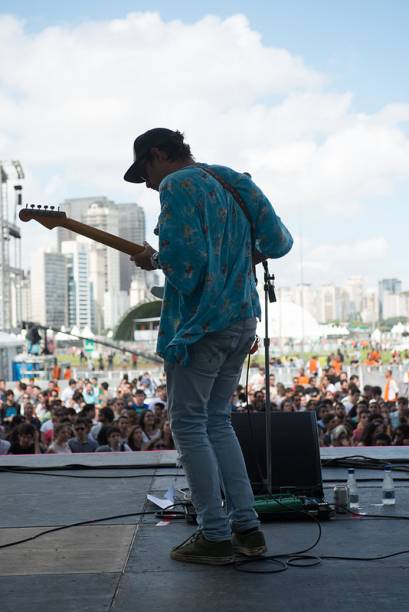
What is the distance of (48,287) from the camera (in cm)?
13512

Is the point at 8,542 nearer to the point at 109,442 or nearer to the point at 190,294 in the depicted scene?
the point at 190,294

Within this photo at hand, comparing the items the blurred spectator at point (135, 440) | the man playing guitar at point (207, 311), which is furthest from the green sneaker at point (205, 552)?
the blurred spectator at point (135, 440)

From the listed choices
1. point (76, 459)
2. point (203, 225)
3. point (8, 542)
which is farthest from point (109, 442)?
point (203, 225)

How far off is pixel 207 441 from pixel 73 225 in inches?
43.9

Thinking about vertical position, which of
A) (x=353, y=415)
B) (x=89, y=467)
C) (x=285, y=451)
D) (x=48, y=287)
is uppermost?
(x=48, y=287)

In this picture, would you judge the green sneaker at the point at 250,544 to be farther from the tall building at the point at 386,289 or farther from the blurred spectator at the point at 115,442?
the tall building at the point at 386,289

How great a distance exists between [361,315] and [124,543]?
6702 inches

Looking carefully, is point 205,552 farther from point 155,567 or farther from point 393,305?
point 393,305

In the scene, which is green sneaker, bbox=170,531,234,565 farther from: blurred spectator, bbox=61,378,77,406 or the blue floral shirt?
blurred spectator, bbox=61,378,77,406

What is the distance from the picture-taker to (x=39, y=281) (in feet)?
433

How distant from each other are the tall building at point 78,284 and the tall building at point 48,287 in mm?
2154

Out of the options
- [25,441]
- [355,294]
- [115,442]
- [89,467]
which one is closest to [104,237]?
[89,467]

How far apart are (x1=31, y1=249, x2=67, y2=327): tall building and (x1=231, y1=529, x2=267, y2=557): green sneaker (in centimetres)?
12554

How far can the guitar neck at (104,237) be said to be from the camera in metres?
3.05
